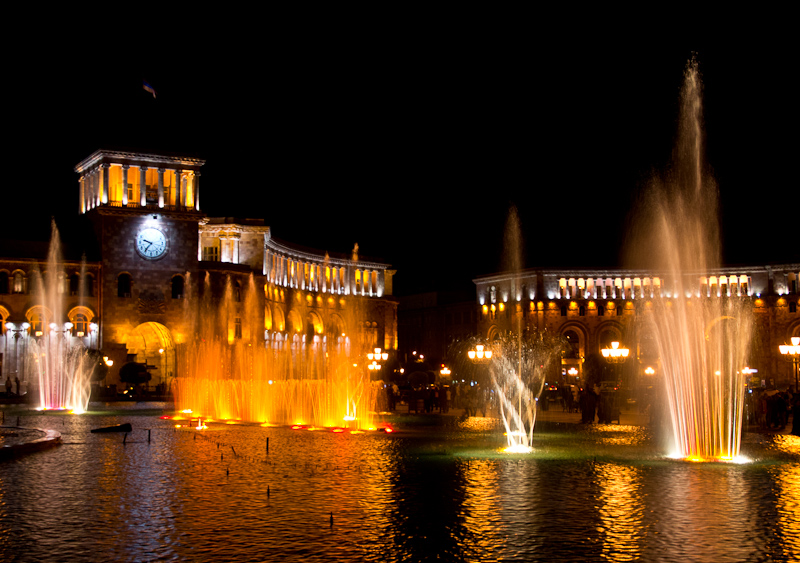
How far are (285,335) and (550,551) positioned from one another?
237 feet

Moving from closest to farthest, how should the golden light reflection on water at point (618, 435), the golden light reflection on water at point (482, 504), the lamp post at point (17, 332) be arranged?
the golden light reflection on water at point (482, 504), the golden light reflection on water at point (618, 435), the lamp post at point (17, 332)

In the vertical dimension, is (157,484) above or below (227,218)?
below

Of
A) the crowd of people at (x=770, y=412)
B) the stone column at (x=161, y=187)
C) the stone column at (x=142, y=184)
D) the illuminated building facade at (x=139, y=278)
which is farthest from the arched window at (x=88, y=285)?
the crowd of people at (x=770, y=412)

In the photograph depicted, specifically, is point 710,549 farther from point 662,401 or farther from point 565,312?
point 565,312

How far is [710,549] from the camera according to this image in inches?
408

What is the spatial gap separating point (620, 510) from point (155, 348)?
52.8 m

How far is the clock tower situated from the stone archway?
6 cm

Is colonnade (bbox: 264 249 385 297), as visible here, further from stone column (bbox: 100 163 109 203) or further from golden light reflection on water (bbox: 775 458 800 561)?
golden light reflection on water (bbox: 775 458 800 561)

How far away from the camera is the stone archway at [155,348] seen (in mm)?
60344

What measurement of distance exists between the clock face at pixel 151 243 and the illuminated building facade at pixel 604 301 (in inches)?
1997

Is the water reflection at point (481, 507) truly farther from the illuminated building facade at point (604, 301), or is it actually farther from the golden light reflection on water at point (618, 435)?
the illuminated building facade at point (604, 301)

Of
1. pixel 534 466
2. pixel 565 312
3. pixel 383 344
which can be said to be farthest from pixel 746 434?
pixel 565 312

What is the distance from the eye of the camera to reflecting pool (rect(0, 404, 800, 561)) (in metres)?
10.5

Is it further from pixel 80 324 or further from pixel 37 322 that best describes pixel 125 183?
pixel 37 322
